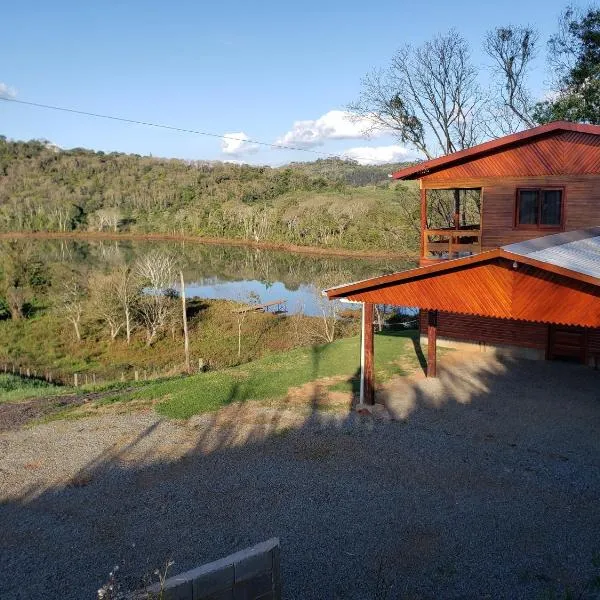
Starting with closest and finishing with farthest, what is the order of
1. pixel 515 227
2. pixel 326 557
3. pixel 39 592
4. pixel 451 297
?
pixel 39 592
pixel 326 557
pixel 451 297
pixel 515 227

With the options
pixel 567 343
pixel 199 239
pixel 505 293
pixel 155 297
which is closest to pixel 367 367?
pixel 505 293

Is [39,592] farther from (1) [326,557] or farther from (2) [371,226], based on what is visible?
(2) [371,226]

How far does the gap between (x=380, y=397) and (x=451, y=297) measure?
3270mm

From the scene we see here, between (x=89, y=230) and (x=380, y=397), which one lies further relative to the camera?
(x=89, y=230)

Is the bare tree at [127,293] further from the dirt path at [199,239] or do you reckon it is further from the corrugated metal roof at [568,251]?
the dirt path at [199,239]

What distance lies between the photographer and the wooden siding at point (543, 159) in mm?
13328

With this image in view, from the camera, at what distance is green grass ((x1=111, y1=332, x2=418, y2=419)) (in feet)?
41.4

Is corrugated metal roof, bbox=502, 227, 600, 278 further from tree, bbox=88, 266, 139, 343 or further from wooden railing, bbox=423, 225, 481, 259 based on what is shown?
tree, bbox=88, 266, 139, 343

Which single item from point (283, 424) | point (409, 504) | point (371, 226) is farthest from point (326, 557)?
point (371, 226)

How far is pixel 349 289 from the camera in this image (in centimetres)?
1091

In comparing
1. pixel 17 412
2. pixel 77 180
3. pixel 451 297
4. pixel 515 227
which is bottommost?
pixel 17 412

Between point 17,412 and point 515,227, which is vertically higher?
point 515,227

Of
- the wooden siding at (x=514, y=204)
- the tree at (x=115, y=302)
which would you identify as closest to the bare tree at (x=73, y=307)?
the tree at (x=115, y=302)

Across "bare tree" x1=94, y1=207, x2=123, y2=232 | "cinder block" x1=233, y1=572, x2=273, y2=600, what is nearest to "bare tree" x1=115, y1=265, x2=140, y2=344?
"cinder block" x1=233, y1=572, x2=273, y2=600
